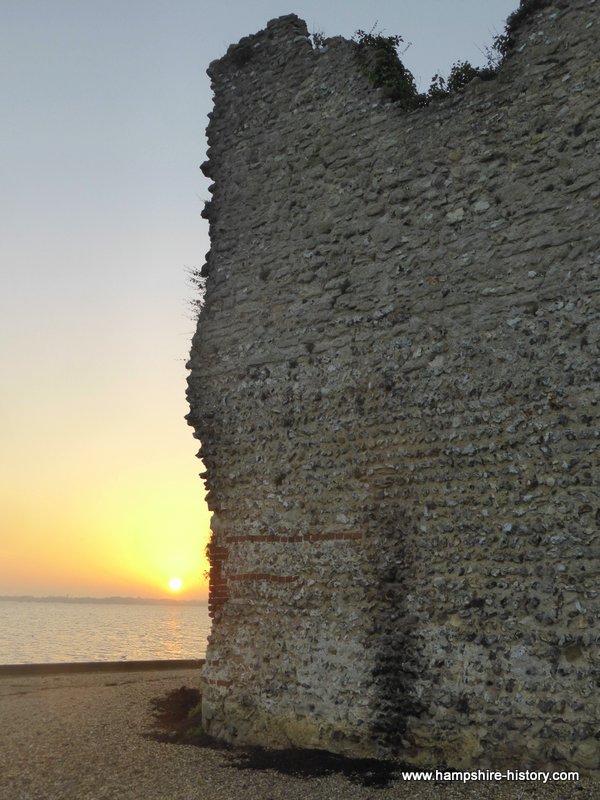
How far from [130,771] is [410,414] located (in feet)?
12.1

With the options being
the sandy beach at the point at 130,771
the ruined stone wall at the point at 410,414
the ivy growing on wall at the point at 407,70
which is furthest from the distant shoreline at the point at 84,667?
the ivy growing on wall at the point at 407,70

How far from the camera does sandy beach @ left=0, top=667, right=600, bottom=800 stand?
4742 millimetres

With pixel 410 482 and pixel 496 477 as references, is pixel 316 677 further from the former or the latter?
pixel 496 477

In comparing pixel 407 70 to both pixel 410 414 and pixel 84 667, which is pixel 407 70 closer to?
pixel 410 414

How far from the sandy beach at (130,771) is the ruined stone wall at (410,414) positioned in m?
0.38

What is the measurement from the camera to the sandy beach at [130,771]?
4742mm

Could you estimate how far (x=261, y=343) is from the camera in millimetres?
6996

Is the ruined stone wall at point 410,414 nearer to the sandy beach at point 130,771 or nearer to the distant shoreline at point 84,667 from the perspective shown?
the sandy beach at point 130,771

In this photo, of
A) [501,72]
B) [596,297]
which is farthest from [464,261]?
[501,72]

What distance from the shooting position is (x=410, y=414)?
19.3ft

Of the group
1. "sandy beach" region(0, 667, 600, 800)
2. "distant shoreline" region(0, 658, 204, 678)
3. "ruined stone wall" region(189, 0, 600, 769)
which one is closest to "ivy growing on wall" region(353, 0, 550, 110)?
"ruined stone wall" region(189, 0, 600, 769)

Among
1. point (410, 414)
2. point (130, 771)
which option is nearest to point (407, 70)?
point (410, 414)

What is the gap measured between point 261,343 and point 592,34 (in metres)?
3.93

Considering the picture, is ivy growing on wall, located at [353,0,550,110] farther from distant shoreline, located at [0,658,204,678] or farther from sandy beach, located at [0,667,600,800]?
distant shoreline, located at [0,658,204,678]
